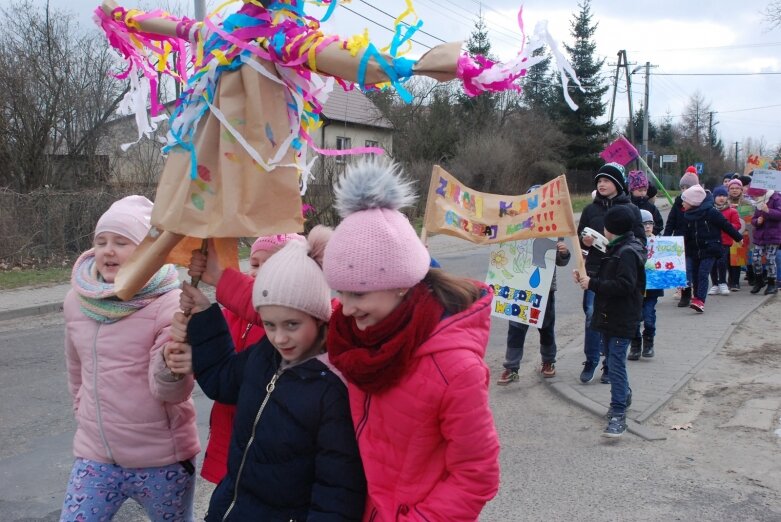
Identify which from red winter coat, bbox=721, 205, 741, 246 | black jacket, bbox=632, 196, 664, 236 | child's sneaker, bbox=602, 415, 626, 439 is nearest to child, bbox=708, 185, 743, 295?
red winter coat, bbox=721, 205, 741, 246

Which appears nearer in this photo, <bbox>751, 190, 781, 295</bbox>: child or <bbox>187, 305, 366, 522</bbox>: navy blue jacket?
<bbox>187, 305, 366, 522</bbox>: navy blue jacket

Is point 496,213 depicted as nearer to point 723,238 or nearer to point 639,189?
point 639,189

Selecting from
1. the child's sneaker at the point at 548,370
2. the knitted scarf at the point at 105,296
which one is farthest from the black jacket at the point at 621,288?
the knitted scarf at the point at 105,296

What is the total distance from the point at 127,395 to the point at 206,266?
642 millimetres

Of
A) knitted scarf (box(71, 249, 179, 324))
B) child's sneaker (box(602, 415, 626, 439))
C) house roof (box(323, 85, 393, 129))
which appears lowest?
child's sneaker (box(602, 415, 626, 439))

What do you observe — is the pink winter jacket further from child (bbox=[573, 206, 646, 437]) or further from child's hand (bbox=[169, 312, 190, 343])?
child (bbox=[573, 206, 646, 437])

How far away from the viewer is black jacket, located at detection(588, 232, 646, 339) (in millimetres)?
5719

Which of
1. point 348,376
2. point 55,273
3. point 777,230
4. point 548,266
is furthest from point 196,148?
point 55,273

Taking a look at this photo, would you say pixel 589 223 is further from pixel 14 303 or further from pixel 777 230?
pixel 14 303

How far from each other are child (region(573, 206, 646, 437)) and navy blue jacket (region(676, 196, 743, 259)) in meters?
4.90

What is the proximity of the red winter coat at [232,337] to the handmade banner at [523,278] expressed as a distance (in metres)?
4.27

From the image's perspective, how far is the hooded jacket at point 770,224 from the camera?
38.5 ft

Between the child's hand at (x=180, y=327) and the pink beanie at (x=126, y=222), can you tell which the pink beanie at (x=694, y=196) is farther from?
the child's hand at (x=180, y=327)

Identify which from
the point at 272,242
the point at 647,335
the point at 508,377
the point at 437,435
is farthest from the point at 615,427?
the point at 437,435
